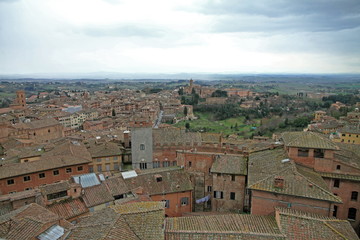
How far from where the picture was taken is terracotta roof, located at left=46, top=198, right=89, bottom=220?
2031 cm

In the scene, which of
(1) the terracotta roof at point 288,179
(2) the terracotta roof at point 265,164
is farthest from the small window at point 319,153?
(2) the terracotta roof at point 265,164

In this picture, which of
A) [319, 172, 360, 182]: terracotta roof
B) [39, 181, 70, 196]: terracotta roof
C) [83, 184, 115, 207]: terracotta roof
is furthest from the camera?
[83, 184, 115, 207]: terracotta roof

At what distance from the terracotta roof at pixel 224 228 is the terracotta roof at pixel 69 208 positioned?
821 centimetres

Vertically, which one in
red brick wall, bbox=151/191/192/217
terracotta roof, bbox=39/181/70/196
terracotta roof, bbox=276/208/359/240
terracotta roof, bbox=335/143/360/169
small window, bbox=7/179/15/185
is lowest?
red brick wall, bbox=151/191/192/217

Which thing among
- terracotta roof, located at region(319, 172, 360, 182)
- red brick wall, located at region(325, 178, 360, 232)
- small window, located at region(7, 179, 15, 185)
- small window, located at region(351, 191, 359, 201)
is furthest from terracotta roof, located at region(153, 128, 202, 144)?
small window, located at region(351, 191, 359, 201)

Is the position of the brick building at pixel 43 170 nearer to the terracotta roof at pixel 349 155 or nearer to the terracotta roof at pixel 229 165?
the terracotta roof at pixel 229 165

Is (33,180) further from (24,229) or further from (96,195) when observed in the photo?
(24,229)

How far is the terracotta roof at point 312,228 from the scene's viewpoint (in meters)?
15.4

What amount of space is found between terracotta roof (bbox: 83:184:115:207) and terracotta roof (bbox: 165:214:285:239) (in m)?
7.37

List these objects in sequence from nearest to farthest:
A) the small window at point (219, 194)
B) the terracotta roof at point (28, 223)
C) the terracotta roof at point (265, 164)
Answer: the terracotta roof at point (28, 223), the terracotta roof at point (265, 164), the small window at point (219, 194)

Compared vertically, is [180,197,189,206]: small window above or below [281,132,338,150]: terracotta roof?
below

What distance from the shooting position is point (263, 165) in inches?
925

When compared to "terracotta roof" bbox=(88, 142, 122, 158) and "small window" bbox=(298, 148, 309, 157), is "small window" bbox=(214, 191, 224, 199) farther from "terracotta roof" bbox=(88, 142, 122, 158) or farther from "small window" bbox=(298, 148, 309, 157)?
"terracotta roof" bbox=(88, 142, 122, 158)

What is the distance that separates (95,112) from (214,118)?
174 feet
